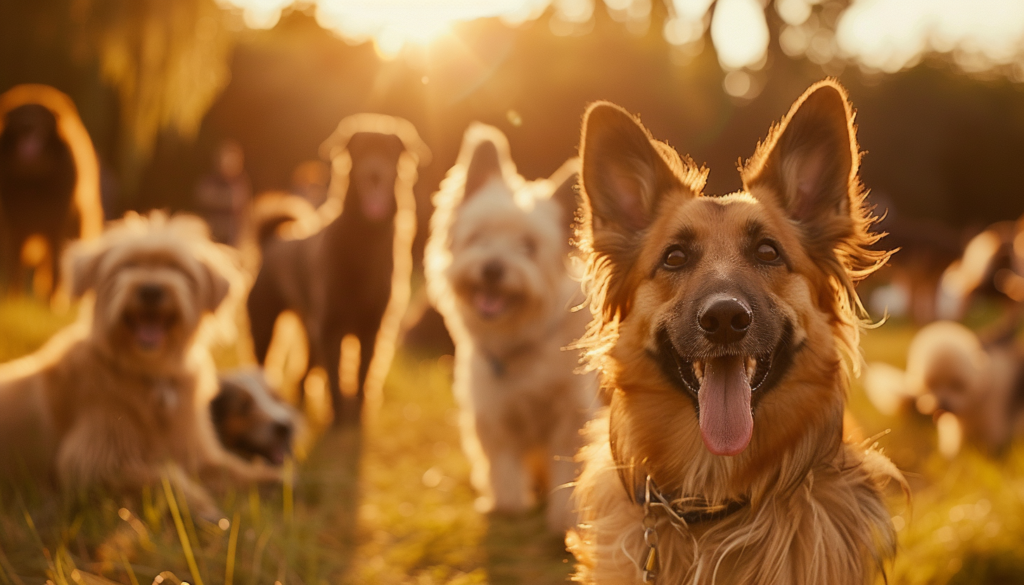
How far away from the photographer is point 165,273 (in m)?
3.79

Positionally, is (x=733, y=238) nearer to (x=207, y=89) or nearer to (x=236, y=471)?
(x=236, y=471)

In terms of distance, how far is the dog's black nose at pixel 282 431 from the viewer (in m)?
4.79

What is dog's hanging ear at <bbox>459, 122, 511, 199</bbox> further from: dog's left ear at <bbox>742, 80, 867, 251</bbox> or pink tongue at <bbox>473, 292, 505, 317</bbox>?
dog's left ear at <bbox>742, 80, 867, 251</bbox>

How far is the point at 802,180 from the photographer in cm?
243

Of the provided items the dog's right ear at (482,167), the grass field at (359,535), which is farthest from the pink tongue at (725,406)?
the dog's right ear at (482,167)

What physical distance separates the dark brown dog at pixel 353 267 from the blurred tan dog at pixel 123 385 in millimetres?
2036

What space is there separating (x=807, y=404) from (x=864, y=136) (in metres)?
20.4

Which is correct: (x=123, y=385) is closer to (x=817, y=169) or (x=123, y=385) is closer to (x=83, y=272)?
(x=83, y=272)

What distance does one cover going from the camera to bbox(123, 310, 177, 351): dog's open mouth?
3.62 metres

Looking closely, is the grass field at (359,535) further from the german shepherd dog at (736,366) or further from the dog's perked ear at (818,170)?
the dog's perked ear at (818,170)

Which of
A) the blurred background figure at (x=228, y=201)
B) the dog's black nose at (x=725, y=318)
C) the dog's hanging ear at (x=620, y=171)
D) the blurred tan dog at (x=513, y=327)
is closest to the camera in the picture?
the dog's black nose at (x=725, y=318)

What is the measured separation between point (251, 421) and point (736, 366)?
361 centimetres

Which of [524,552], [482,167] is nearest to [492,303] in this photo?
[482,167]

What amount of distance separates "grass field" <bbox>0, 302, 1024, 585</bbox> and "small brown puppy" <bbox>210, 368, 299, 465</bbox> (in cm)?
28
